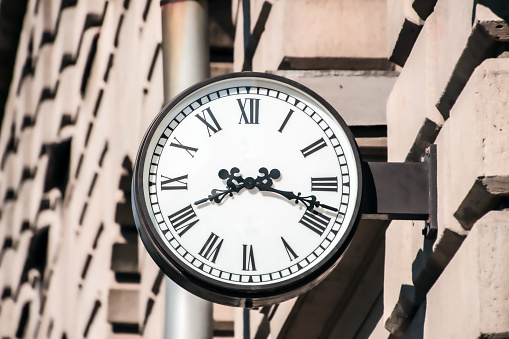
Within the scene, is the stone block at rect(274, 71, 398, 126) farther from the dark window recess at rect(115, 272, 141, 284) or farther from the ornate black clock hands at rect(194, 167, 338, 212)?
the dark window recess at rect(115, 272, 141, 284)

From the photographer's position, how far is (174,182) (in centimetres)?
448

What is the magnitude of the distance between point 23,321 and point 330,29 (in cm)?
1502

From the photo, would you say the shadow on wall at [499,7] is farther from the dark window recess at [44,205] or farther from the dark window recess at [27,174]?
the dark window recess at [27,174]

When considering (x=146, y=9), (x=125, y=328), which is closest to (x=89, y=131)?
(x=125, y=328)

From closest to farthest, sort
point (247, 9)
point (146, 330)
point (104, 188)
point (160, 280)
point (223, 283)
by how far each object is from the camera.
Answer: point (223, 283)
point (247, 9)
point (160, 280)
point (146, 330)
point (104, 188)

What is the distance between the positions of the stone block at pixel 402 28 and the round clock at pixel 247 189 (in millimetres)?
635

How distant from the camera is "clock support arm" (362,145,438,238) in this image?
4.45 metres

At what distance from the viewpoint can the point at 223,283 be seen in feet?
14.1

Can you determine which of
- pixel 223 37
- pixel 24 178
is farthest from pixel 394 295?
pixel 24 178

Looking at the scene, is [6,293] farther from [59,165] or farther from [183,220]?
[183,220]

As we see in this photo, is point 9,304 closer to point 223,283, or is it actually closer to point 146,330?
point 146,330

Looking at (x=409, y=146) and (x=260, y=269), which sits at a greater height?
Answer: (x=409, y=146)

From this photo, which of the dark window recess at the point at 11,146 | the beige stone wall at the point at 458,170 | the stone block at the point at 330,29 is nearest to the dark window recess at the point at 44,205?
the dark window recess at the point at 11,146

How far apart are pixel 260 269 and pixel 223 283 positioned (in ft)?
0.44
